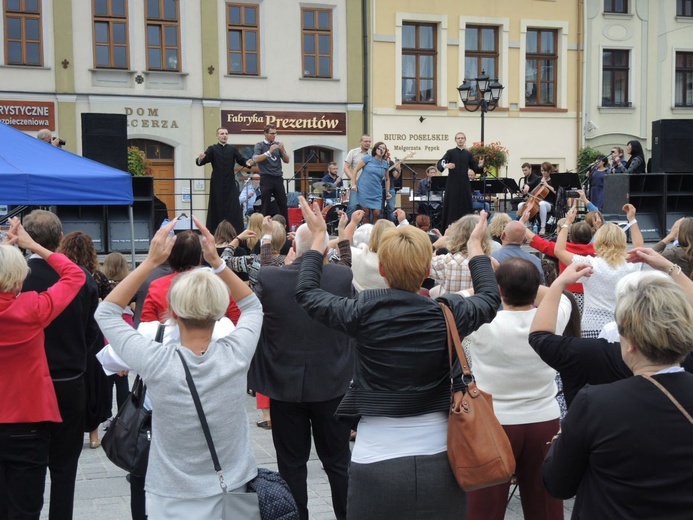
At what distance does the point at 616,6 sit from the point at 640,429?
28.0 meters

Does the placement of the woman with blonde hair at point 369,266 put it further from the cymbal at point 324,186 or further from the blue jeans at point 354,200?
the cymbal at point 324,186

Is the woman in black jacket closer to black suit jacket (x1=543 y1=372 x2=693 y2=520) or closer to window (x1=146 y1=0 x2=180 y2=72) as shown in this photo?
black suit jacket (x1=543 y1=372 x2=693 y2=520)

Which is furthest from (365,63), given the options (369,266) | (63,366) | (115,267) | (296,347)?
(63,366)

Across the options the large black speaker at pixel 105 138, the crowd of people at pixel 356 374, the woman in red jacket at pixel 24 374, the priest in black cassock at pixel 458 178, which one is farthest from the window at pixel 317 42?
the woman in red jacket at pixel 24 374

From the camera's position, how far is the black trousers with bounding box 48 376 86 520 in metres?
4.45

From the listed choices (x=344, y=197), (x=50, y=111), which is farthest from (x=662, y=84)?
(x=50, y=111)

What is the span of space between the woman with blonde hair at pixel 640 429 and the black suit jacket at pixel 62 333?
274cm

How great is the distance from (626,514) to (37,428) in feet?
9.30

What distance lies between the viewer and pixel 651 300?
8.57ft

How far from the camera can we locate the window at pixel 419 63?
1032 inches

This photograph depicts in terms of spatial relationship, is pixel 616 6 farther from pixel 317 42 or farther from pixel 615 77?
pixel 317 42

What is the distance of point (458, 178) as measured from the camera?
50.5 feet

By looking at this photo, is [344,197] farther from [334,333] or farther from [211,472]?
[211,472]

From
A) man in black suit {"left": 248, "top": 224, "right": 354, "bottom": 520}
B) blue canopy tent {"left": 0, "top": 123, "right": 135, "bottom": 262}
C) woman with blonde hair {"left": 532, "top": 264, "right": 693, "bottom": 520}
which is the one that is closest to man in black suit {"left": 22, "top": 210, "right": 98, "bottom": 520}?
man in black suit {"left": 248, "top": 224, "right": 354, "bottom": 520}
